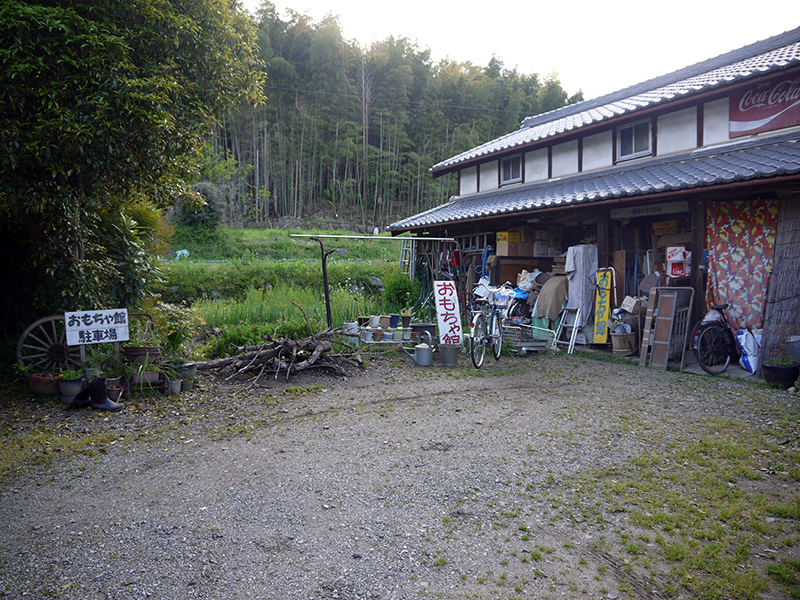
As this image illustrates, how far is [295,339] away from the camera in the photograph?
7109mm

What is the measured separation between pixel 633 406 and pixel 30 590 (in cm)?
501

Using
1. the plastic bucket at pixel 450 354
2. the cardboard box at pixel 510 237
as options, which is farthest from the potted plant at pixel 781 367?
the cardboard box at pixel 510 237

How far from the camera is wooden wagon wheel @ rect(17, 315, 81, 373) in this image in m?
5.57

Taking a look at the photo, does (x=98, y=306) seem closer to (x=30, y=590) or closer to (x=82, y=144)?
(x=82, y=144)

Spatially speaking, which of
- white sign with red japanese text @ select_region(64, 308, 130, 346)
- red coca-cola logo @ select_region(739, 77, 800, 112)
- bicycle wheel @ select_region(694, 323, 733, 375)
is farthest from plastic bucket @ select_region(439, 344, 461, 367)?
red coca-cola logo @ select_region(739, 77, 800, 112)

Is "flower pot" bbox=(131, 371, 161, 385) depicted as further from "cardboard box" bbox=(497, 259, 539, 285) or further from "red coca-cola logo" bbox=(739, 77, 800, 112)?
"red coca-cola logo" bbox=(739, 77, 800, 112)

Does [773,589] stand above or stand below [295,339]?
below

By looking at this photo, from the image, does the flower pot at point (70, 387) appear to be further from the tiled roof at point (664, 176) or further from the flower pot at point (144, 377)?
the tiled roof at point (664, 176)

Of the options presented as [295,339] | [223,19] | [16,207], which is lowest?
[295,339]

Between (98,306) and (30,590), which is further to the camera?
(98,306)

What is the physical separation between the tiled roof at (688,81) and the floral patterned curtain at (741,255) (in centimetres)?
229

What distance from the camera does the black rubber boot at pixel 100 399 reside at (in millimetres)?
4992

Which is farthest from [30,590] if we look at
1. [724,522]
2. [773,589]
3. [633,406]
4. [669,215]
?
[669,215]

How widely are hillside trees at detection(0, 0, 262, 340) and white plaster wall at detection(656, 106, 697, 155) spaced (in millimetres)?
7147
